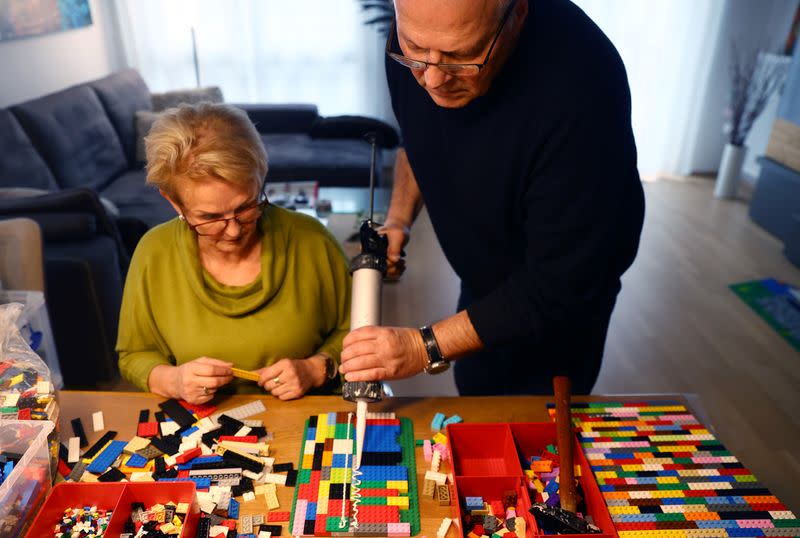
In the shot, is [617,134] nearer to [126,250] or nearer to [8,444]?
[8,444]

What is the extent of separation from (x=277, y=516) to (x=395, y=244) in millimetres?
651

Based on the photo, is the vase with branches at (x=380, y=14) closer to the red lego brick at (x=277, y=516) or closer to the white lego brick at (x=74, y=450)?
the white lego brick at (x=74, y=450)

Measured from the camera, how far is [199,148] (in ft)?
4.04

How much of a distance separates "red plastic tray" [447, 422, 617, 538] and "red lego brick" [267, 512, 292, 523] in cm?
28

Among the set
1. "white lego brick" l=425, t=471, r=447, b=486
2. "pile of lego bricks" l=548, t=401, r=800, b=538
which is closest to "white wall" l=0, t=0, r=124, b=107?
"white lego brick" l=425, t=471, r=447, b=486

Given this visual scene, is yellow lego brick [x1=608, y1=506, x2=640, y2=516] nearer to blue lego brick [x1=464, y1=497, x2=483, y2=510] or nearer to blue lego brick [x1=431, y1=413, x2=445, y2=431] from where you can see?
blue lego brick [x1=464, y1=497, x2=483, y2=510]

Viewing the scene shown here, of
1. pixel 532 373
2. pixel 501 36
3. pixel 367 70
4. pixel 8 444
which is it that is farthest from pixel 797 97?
pixel 8 444

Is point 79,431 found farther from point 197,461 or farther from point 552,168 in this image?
point 552,168

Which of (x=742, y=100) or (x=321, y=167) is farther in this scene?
(x=742, y=100)

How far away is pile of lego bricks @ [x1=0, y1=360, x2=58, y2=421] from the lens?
105cm

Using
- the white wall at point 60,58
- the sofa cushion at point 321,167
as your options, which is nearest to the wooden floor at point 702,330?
Result: the sofa cushion at point 321,167

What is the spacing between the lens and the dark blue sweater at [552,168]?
103cm

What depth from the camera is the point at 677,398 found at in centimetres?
130

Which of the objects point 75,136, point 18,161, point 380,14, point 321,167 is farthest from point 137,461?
point 380,14
